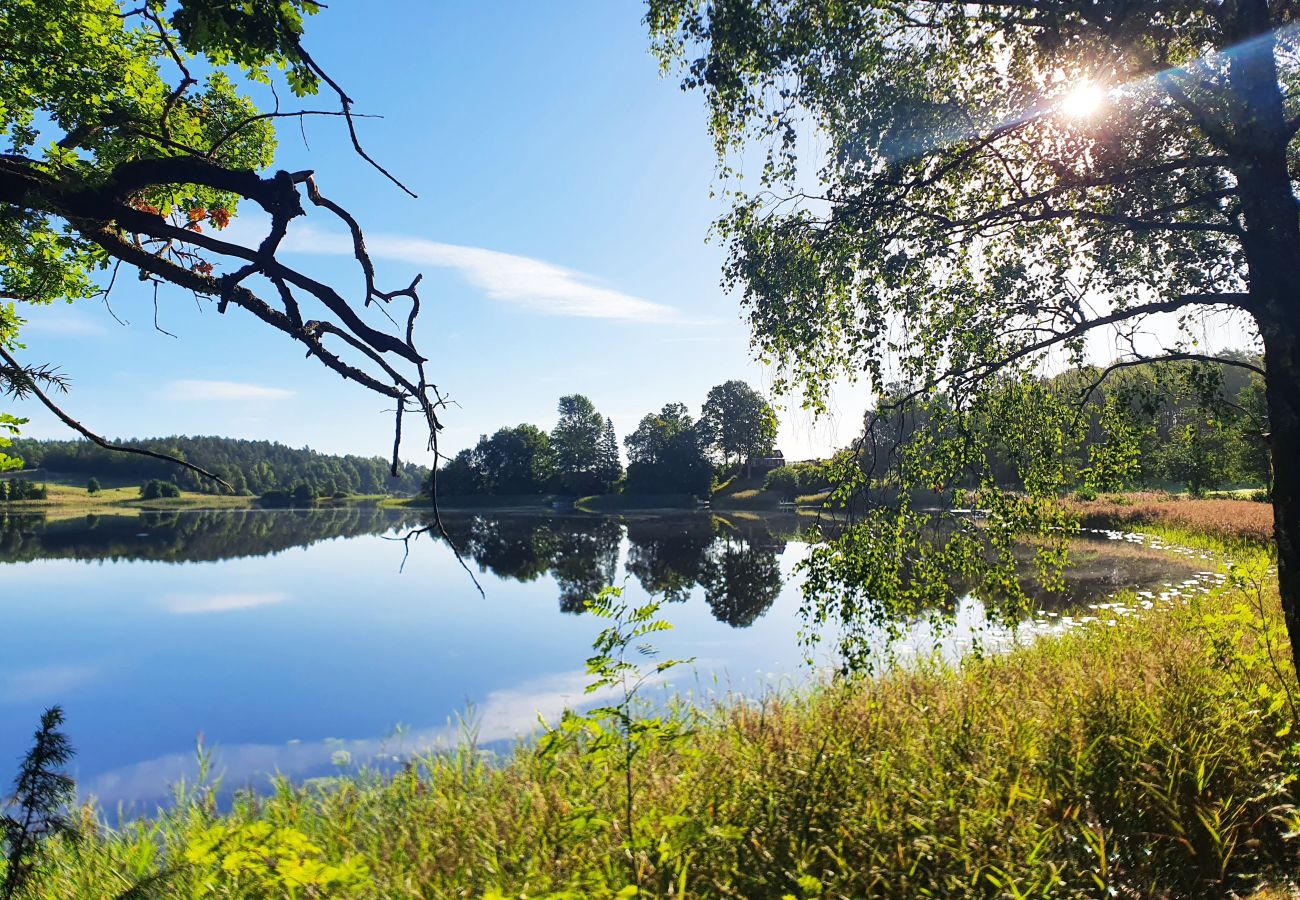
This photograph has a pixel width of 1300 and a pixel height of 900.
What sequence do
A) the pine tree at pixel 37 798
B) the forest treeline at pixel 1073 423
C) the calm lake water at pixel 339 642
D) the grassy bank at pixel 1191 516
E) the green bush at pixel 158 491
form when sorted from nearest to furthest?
the pine tree at pixel 37 798
the forest treeline at pixel 1073 423
the calm lake water at pixel 339 642
the grassy bank at pixel 1191 516
the green bush at pixel 158 491

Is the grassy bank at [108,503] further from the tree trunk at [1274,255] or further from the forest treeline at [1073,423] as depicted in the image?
the tree trunk at [1274,255]

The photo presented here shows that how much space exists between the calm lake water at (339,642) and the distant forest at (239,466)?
218 feet

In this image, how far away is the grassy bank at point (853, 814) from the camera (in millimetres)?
3668

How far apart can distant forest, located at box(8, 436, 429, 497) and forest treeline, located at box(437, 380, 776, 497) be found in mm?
15311

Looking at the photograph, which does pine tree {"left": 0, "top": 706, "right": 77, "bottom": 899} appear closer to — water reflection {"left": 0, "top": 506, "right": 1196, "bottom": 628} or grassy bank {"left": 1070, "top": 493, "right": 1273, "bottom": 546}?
water reflection {"left": 0, "top": 506, "right": 1196, "bottom": 628}

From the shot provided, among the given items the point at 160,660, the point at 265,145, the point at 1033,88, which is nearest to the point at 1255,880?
the point at 1033,88

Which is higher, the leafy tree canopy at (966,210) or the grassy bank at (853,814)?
the leafy tree canopy at (966,210)

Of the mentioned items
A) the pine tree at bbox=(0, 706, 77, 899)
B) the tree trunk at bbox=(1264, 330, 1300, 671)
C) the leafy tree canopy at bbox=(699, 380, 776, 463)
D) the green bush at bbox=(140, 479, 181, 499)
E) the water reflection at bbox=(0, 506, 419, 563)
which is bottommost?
the water reflection at bbox=(0, 506, 419, 563)

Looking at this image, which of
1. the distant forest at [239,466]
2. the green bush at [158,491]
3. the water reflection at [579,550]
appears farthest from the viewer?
the distant forest at [239,466]

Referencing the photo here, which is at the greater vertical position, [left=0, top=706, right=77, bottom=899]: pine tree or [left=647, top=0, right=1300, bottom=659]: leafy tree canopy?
[left=647, top=0, right=1300, bottom=659]: leafy tree canopy

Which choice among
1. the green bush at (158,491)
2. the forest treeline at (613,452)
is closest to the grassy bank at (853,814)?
the forest treeline at (613,452)

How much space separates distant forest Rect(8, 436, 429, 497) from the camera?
116500 millimetres

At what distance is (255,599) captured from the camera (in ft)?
81.7

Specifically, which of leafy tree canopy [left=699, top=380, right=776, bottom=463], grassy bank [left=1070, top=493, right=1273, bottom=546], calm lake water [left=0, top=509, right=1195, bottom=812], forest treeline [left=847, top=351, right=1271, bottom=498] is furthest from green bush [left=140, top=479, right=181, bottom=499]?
forest treeline [left=847, top=351, right=1271, bottom=498]
